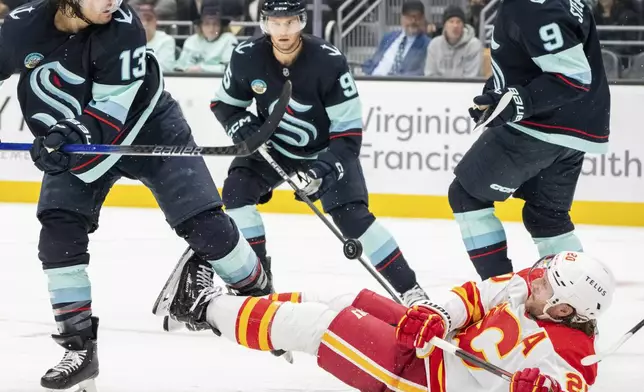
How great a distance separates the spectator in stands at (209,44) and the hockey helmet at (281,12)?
116 inches

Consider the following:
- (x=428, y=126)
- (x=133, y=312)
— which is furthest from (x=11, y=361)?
(x=428, y=126)

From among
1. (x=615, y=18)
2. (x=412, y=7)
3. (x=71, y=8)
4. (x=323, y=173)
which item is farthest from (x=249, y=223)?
(x=615, y=18)

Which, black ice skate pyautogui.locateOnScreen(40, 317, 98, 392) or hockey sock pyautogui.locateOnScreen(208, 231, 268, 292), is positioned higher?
hockey sock pyautogui.locateOnScreen(208, 231, 268, 292)

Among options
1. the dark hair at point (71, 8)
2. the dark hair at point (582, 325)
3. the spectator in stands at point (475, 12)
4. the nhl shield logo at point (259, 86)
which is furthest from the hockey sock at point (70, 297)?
the spectator in stands at point (475, 12)

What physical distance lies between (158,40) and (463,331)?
446 cm

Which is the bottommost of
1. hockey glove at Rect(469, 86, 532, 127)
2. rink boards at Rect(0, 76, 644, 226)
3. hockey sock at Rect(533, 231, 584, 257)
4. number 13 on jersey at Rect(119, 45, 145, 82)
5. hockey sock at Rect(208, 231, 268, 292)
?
rink boards at Rect(0, 76, 644, 226)

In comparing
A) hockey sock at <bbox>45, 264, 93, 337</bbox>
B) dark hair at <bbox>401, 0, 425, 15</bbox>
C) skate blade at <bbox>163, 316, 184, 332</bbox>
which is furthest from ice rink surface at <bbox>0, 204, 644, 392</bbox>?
dark hair at <bbox>401, 0, 425, 15</bbox>

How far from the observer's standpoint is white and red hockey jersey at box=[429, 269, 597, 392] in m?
2.33

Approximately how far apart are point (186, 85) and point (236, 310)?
3.72 metres

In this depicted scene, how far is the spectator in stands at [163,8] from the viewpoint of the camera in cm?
674

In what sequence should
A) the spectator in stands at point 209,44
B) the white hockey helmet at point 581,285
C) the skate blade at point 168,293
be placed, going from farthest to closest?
the spectator in stands at point 209,44
the skate blade at point 168,293
the white hockey helmet at point 581,285

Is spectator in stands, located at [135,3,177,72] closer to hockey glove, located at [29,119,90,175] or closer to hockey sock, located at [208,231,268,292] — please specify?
hockey sock, located at [208,231,268,292]

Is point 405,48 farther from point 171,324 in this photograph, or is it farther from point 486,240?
point 171,324

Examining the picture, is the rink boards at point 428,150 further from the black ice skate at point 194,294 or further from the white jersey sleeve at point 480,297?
the white jersey sleeve at point 480,297
